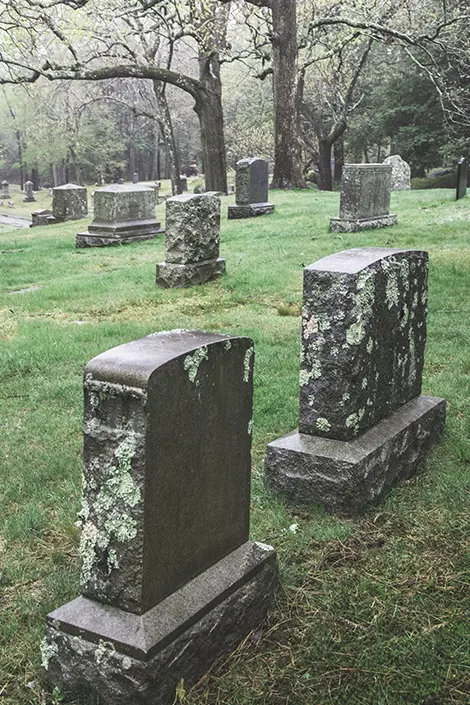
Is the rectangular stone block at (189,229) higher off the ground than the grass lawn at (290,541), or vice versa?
the rectangular stone block at (189,229)

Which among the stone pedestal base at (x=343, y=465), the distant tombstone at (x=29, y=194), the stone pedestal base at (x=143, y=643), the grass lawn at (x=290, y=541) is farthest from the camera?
the distant tombstone at (x=29, y=194)

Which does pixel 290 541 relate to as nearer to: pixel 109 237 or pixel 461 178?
pixel 109 237

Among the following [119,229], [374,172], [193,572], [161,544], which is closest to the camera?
[161,544]

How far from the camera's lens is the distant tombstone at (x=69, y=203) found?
933 inches

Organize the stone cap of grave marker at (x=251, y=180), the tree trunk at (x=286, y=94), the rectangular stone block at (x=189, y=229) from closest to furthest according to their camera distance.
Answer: the rectangular stone block at (x=189, y=229) < the stone cap of grave marker at (x=251, y=180) < the tree trunk at (x=286, y=94)

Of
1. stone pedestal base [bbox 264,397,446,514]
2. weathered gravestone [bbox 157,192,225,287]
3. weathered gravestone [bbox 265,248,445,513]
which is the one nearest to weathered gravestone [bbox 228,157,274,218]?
weathered gravestone [bbox 157,192,225,287]

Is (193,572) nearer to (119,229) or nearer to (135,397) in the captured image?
(135,397)

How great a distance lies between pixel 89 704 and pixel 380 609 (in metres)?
1.27

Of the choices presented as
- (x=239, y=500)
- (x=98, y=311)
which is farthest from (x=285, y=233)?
(x=239, y=500)

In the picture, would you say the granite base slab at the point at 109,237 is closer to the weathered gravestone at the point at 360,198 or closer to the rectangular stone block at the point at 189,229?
the weathered gravestone at the point at 360,198

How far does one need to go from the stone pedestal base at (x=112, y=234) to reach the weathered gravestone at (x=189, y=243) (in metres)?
4.75

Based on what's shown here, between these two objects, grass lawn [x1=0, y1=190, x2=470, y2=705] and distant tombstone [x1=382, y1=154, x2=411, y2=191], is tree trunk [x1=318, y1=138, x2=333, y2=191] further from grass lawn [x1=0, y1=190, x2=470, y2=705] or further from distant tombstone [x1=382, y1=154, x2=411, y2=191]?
grass lawn [x1=0, y1=190, x2=470, y2=705]

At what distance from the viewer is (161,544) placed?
2629 millimetres

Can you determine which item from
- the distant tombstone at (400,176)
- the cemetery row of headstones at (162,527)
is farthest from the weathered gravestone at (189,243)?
the distant tombstone at (400,176)
